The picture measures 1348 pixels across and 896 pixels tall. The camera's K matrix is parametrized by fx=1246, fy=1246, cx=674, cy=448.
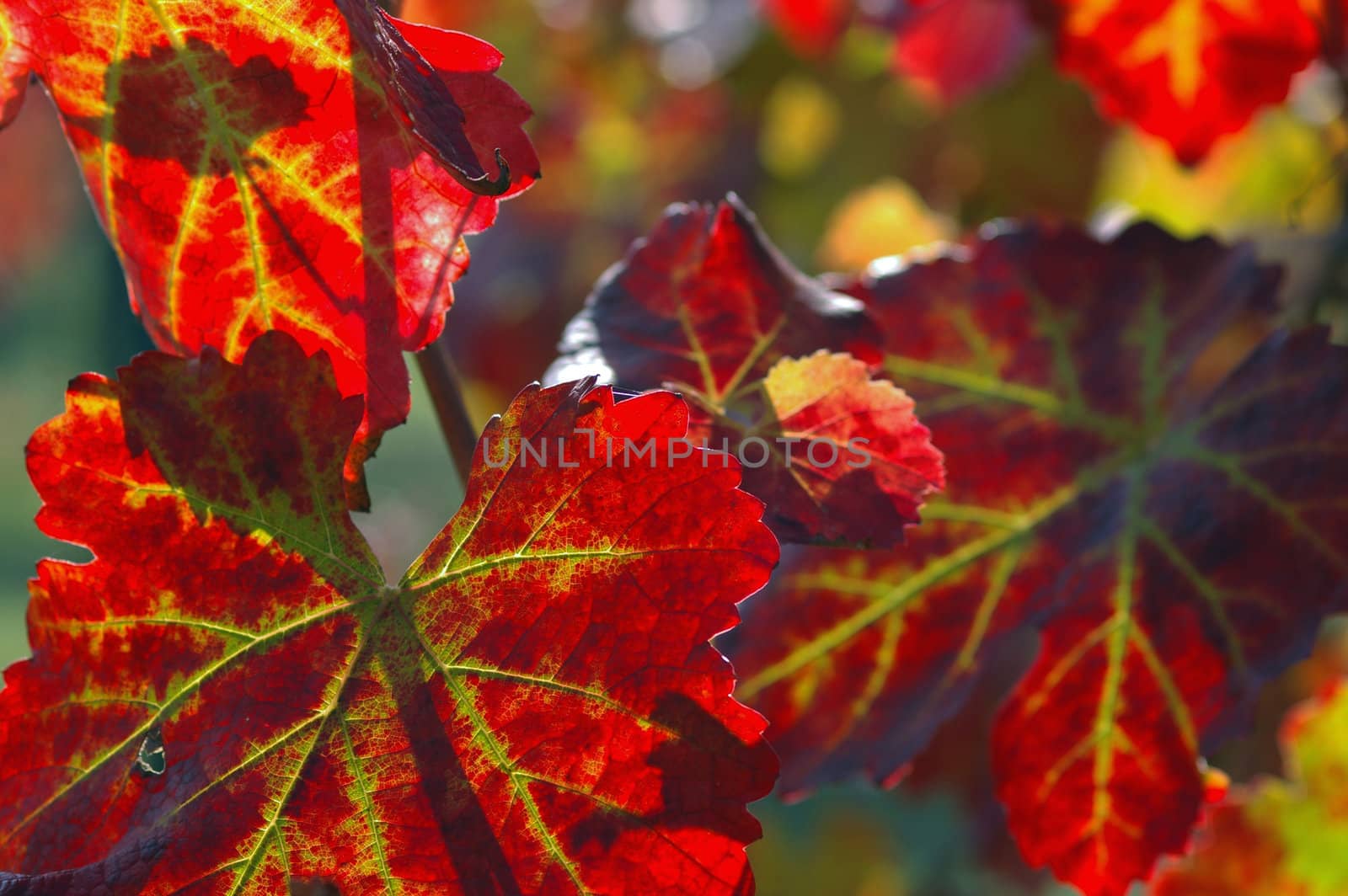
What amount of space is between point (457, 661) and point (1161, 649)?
333 mm

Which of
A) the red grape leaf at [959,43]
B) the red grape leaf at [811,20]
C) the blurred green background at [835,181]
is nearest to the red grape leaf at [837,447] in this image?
the blurred green background at [835,181]

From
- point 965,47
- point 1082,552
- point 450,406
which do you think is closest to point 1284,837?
point 1082,552

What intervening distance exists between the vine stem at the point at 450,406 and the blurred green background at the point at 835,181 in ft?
1.47

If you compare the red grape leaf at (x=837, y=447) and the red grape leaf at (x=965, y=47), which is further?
the red grape leaf at (x=965, y=47)

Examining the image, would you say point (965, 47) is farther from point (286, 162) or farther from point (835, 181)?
point (286, 162)

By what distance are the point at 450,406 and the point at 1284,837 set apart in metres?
0.58

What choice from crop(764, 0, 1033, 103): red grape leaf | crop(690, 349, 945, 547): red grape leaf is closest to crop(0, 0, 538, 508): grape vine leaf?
crop(690, 349, 945, 547): red grape leaf

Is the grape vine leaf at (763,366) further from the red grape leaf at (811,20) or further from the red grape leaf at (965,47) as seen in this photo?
the red grape leaf at (811,20)

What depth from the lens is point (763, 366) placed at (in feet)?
1.41

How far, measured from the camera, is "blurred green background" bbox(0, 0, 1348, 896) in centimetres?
121

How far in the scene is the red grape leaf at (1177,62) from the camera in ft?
2.42

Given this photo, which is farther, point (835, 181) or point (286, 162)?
point (835, 181)

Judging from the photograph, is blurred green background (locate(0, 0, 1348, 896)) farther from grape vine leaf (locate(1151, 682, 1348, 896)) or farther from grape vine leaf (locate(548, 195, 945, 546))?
grape vine leaf (locate(548, 195, 945, 546))

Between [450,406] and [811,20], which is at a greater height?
[811,20]
